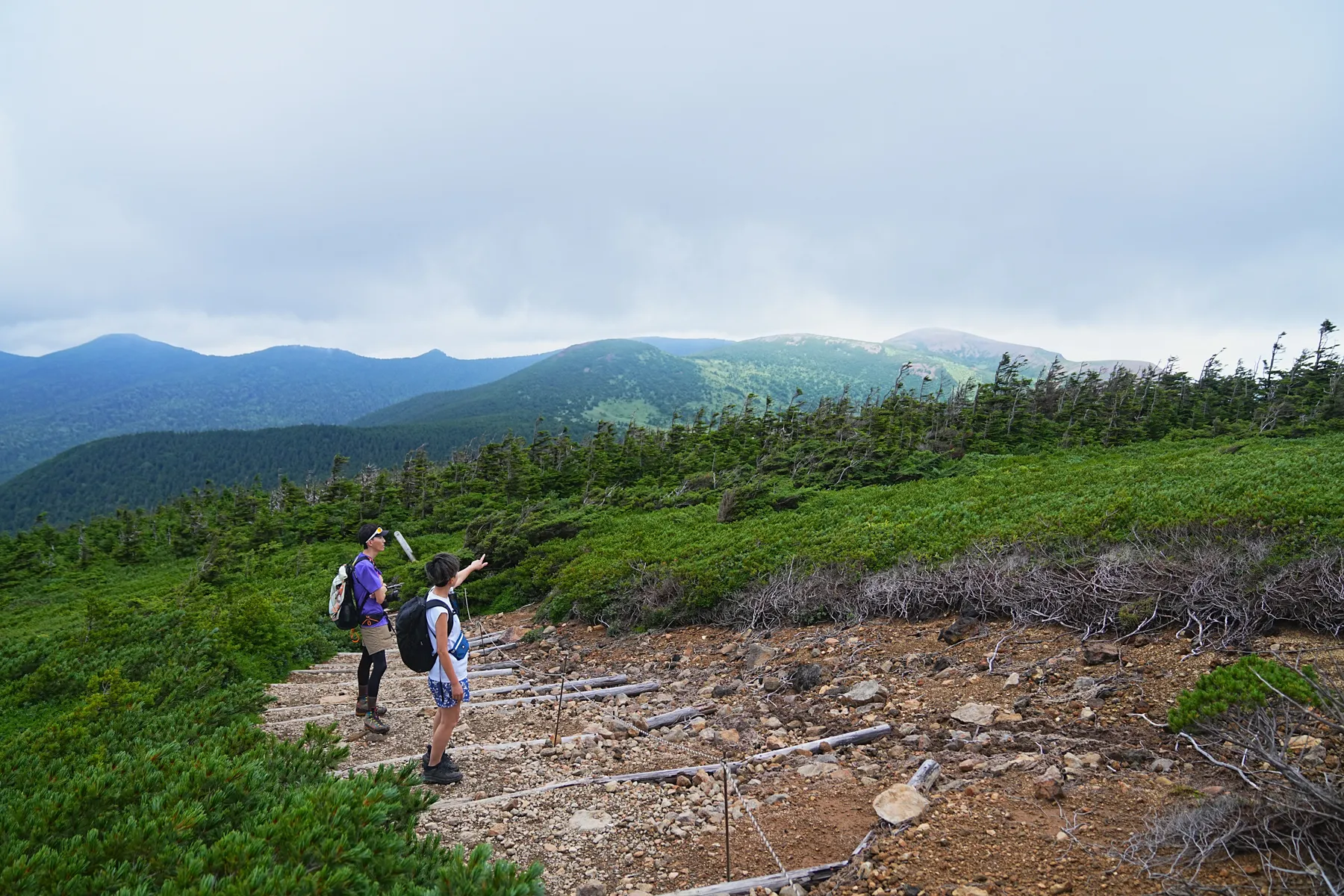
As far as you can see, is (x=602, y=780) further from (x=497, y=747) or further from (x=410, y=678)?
(x=410, y=678)

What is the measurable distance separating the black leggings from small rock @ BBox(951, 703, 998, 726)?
567cm

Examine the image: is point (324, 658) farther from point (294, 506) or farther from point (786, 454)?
point (294, 506)

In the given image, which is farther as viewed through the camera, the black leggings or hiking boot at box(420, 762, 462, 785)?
the black leggings

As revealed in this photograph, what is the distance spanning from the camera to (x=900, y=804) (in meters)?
3.99

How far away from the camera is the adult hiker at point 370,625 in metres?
6.37

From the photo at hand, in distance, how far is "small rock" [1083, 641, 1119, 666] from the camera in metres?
5.79

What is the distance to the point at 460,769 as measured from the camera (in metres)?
→ 5.22

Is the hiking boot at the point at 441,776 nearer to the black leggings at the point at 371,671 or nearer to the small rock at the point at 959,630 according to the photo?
the black leggings at the point at 371,671

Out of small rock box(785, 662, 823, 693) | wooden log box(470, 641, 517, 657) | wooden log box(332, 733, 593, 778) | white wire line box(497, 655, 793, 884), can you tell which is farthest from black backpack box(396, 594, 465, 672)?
wooden log box(470, 641, 517, 657)

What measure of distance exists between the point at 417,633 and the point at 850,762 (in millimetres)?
3693

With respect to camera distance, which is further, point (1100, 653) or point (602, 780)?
point (1100, 653)

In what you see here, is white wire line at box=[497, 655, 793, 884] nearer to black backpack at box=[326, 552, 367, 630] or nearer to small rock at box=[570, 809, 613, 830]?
small rock at box=[570, 809, 613, 830]

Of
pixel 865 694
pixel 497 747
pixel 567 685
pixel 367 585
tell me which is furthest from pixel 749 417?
pixel 497 747

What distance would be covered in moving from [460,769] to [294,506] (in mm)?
38207
